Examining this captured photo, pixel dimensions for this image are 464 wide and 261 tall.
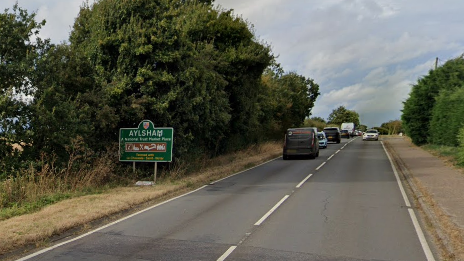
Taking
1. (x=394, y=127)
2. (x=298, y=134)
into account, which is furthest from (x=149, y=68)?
(x=394, y=127)

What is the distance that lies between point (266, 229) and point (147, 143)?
334 inches

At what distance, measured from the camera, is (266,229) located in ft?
27.6

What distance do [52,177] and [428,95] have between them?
1327 inches

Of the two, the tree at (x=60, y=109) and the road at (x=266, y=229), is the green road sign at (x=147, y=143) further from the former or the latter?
the road at (x=266, y=229)

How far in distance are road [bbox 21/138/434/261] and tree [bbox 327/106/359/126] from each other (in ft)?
300

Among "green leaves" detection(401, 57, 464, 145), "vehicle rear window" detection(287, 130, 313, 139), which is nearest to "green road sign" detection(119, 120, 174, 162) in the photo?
"vehicle rear window" detection(287, 130, 313, 139)

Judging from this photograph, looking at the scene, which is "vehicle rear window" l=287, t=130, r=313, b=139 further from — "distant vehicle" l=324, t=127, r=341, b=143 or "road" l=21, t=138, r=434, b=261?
"distant vehicle" l=324, t=127, r=341, b=143

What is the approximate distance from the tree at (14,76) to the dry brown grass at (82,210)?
2936mm

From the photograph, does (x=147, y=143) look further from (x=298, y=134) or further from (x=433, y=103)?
(x=433, y=103)

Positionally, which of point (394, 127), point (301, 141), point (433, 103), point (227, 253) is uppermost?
point (433, 103)

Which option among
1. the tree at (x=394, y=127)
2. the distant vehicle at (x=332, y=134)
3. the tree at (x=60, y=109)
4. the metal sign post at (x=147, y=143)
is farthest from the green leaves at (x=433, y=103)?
the tree at (x=394, y=127)

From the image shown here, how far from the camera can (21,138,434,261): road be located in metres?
6.73

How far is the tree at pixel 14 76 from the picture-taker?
12.0m

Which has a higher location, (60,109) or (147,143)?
(60,109)
